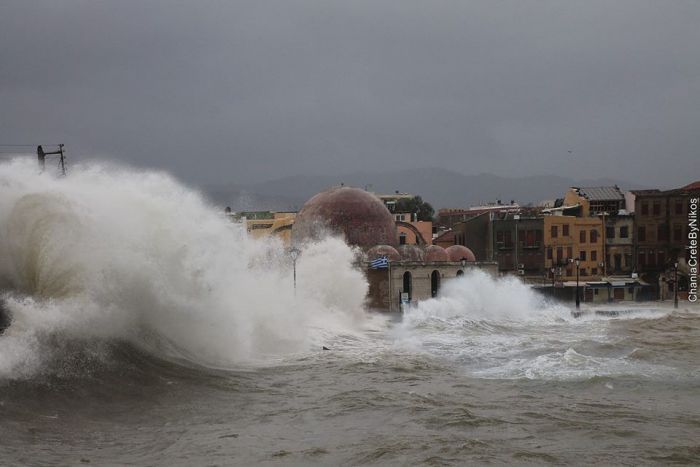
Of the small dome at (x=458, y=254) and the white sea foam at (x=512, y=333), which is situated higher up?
the small dome at (x=458, y=254)

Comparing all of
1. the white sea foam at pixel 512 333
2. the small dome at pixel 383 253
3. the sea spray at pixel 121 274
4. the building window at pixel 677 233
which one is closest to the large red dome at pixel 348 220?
the small dome at pixel 383 253

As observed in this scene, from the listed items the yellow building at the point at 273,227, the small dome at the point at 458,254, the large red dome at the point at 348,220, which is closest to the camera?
the large red dome at the point at 348,220

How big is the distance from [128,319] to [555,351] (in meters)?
12.5

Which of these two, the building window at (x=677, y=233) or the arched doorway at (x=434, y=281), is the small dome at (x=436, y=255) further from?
the building window at (x=677, y=233)

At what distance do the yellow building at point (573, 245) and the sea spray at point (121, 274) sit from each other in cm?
3510

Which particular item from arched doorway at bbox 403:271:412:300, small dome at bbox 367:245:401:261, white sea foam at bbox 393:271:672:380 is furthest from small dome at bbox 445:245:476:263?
small dome at bbox 367:245:401:261

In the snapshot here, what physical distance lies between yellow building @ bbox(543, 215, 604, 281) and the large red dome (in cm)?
1210

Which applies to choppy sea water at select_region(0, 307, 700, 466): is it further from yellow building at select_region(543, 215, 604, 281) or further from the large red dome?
yellow building at select_region(543, 215, 604, 281)

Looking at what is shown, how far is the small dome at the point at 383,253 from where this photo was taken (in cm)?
4681

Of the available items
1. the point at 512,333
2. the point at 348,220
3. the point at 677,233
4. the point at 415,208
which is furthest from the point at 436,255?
the point at 415,208

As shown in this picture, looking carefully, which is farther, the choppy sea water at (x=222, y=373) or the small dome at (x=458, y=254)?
the small dome at (x=458, y=254)

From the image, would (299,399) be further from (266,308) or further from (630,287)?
(630,287)

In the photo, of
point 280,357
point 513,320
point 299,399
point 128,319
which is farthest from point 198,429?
point 513,320

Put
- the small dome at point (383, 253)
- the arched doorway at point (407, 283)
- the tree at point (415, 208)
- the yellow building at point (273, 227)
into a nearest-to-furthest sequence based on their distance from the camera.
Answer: the small dome at point (383, 253) < the arched doorway at point (407, 283) < the yellow building at point (273, 227) < the tree at point (415, 208)
